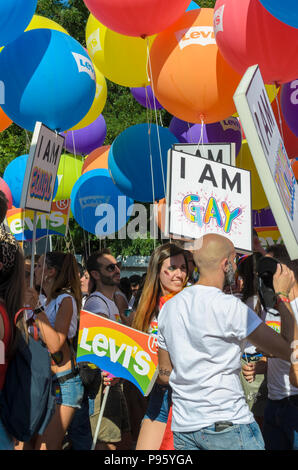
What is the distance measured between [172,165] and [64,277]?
1.22 metres

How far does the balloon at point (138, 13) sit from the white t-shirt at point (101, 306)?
2.19m

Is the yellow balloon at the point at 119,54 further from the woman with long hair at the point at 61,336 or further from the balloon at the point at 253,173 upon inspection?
the woman with long hair at the point at 61,336

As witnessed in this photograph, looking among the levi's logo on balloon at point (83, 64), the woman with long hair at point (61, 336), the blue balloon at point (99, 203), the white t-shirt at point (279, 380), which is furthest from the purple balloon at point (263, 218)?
the white t-shirt at point (279, 380)

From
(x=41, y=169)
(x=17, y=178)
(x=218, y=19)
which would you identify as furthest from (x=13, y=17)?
(x=17, y=178)

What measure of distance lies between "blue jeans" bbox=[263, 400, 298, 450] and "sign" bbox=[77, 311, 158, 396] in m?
0.75

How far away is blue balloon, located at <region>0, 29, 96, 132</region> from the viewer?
4688 mm

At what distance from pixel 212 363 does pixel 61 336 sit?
1.46m

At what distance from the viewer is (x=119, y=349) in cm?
363

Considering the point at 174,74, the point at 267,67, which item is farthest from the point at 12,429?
the point at 174,74

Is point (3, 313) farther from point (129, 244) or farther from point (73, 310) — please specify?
point (129, 244)

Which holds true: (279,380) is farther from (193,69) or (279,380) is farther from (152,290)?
(193,69)

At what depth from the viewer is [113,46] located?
5.56 meters

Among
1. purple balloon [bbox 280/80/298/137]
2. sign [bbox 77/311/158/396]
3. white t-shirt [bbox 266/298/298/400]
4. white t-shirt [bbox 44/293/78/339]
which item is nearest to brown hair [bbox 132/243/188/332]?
sign [bbox 77/311/158/396]

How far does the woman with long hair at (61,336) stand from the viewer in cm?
363
